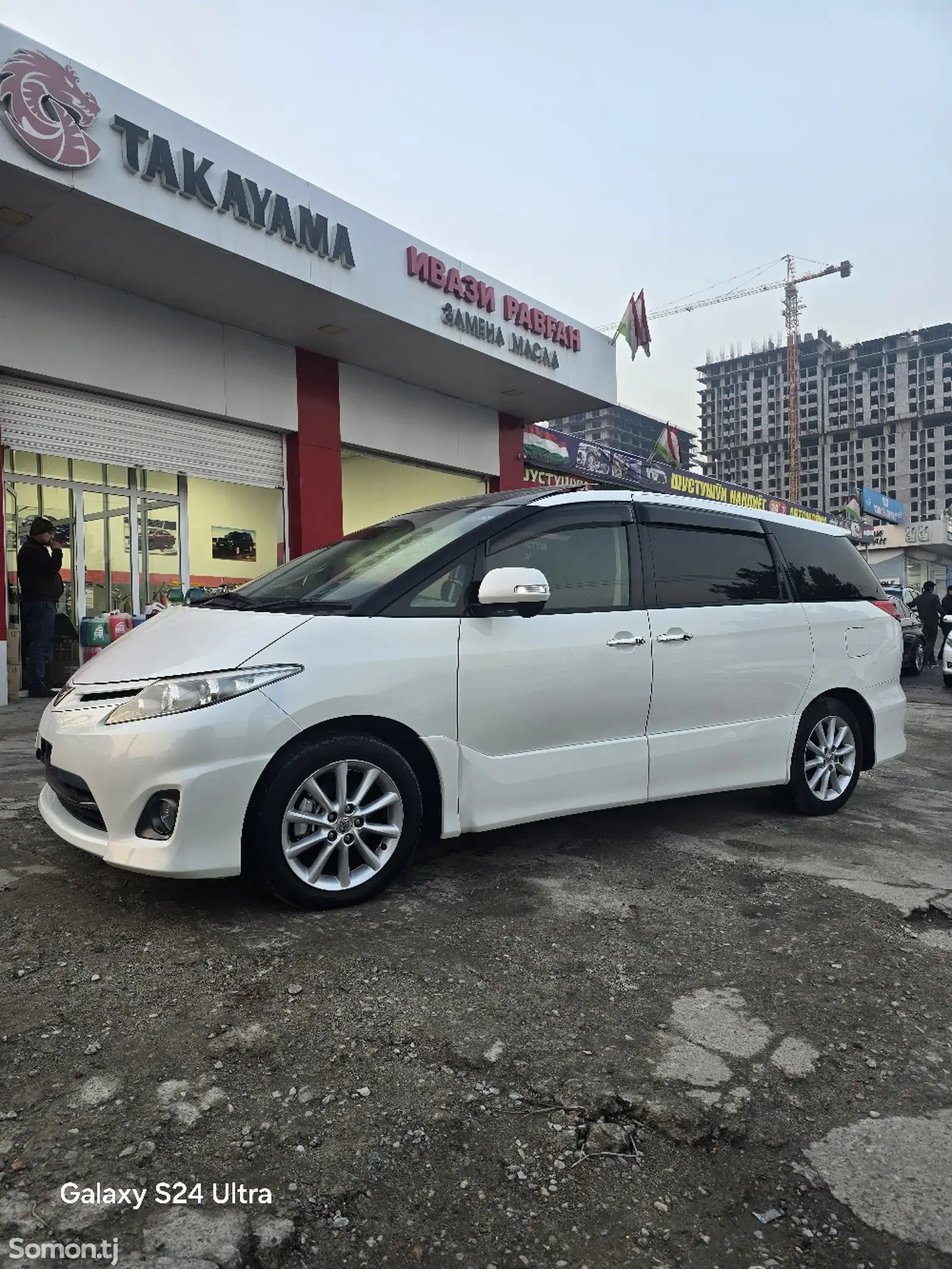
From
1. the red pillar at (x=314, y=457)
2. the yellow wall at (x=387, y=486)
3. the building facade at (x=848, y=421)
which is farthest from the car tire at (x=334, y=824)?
the building facade at (x=848, y=421)

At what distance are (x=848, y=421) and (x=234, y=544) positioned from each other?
546 ft

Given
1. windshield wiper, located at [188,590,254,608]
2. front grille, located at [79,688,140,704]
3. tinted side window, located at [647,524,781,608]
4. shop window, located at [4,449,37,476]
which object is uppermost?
shop window, located at [4,449,37,476]

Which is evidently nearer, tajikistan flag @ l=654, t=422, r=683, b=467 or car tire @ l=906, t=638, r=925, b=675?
car tire @ l=906, t=638, r=925, b=675

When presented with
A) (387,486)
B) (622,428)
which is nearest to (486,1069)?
(387,486)

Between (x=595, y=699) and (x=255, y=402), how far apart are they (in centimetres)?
903

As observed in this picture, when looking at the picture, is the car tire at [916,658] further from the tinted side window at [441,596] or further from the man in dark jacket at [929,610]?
the tinted side window at [441,596]

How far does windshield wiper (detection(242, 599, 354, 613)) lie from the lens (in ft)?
10.4

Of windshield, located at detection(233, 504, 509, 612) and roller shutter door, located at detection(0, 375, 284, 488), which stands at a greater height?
roller shutter door, located at detection(0, 375, 284, 488)

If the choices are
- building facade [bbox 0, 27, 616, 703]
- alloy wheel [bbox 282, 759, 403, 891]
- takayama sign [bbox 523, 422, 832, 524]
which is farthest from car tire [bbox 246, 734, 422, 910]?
takayama sign [bbox 523, 422, 832, 524]

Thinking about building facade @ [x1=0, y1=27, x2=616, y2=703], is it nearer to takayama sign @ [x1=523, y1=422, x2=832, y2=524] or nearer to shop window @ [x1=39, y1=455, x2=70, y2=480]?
shop window @ [x1=39, y1=455, x2=70, y2=480]

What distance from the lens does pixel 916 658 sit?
14.4m

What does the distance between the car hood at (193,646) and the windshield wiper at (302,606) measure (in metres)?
0.06

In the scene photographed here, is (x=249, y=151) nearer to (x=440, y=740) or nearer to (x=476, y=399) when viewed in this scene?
(x=476, y=399)

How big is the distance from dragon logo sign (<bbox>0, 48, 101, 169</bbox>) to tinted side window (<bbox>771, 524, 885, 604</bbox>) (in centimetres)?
685
